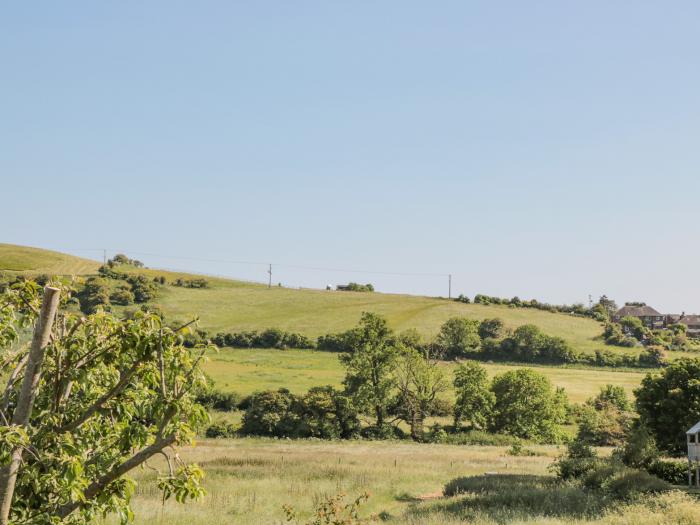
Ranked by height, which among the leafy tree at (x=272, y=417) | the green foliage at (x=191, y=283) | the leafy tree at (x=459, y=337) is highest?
the green foliage at (x=191, y=283)

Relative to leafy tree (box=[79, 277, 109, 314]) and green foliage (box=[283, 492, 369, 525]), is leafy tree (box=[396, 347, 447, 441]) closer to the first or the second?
green foliage (box=[283, 492, 369, 525])

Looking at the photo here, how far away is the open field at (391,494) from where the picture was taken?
1973 centimetres

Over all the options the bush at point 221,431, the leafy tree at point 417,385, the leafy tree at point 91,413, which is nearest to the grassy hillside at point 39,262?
the bush at point 221,431

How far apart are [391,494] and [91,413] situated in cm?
2166

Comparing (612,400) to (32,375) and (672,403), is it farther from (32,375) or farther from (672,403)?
(32,375)

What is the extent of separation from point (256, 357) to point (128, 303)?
38.9 metres

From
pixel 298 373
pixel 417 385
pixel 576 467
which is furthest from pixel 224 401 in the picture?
pixel 576 467

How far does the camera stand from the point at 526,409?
70875 millimetres

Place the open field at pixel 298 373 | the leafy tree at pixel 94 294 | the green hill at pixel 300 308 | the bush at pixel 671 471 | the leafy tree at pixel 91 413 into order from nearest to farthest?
the leafy tree at pixel 91 413 < the bush at pixel 671 471 < the open field at pixel 298 373 < the leafy tree at pixel 94 294 < the green hill at pixel 300 308

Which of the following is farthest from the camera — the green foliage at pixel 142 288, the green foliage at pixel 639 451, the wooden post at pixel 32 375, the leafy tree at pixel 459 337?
the green foliage at pixel 142 288

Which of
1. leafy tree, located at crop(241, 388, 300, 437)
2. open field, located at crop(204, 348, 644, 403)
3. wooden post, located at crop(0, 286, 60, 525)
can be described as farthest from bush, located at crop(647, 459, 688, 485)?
open field, located at crop(204, 348, 644, 403)

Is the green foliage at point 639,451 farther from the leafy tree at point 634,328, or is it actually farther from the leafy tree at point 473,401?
the leafy tree at point 634,328

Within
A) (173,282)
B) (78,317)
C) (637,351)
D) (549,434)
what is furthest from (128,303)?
(78,317)

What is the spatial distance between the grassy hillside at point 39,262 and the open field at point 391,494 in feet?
412
